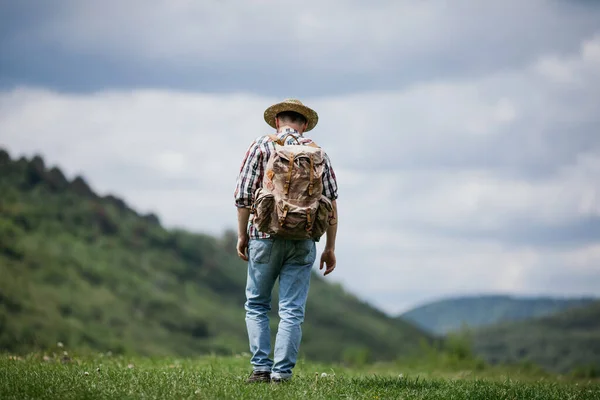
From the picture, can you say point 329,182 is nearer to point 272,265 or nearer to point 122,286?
point 272,265

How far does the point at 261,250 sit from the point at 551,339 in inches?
1288

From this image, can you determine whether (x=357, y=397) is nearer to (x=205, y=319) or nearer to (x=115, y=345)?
(x=115, y=345)

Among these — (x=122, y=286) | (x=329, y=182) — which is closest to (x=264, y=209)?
(x=329, y=182)

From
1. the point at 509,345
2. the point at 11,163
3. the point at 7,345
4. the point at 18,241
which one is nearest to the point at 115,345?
the point at 7,345

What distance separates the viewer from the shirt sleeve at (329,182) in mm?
7906

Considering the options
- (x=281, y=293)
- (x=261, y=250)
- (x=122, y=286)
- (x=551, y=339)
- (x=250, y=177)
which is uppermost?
(x=250, y=177)

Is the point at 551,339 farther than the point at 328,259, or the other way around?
the point at 551,339

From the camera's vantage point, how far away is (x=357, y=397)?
23.6 feet

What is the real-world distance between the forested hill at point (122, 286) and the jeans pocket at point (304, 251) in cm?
1892

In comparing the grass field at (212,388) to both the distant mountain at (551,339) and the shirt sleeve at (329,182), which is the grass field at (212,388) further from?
the distant mountain at (551,339)

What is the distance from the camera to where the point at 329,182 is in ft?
26.1

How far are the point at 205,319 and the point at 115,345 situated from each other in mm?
9024

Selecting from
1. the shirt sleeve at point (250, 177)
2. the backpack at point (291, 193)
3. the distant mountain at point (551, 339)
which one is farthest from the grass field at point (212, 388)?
the distant mountain at point (551, 339)

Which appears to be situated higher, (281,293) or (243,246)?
(243,246)
